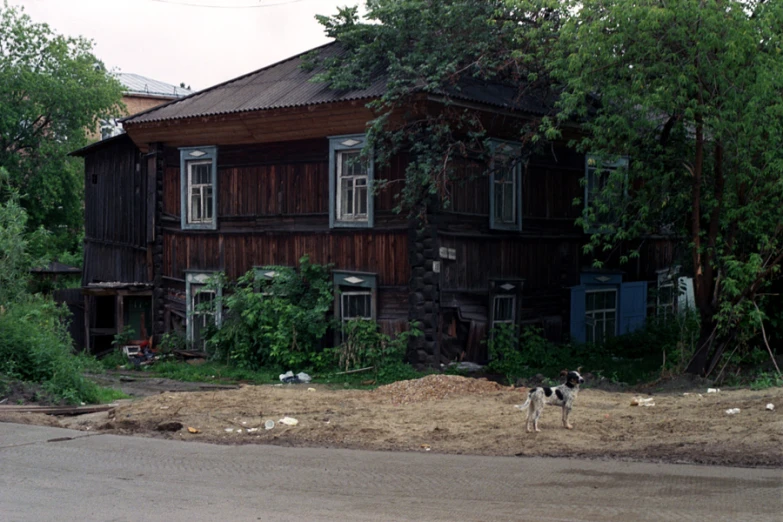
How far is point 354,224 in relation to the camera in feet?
64.8

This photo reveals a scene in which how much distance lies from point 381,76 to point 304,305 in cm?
534

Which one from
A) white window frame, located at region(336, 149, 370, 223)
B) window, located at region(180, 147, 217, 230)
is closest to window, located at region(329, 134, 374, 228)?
white window frame, located at region(336, 149, 370, 223)

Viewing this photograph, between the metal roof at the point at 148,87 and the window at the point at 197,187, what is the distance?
36.4 meters

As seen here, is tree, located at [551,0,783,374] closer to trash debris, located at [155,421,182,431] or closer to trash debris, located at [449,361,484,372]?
trash debris, located at [449,361,484,372]

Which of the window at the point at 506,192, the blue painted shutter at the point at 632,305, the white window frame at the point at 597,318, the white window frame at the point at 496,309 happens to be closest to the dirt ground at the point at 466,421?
the white window frame at the point at 496,309

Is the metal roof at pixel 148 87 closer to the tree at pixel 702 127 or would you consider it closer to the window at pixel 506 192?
the window at pixel 506 192

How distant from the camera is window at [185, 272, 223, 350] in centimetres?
2245

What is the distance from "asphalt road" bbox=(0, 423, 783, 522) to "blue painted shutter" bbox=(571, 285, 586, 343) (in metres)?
12.8

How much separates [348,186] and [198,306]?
17.3 ft

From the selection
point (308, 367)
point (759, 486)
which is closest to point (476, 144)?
point (308, 367)

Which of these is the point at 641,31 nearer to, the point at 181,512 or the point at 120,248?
the point at 181,512

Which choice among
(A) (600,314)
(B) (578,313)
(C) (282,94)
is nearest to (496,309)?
(B) (578,313)

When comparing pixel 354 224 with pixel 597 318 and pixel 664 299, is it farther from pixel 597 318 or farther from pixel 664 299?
pixel 664 299

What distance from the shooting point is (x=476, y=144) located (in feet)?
63.3
